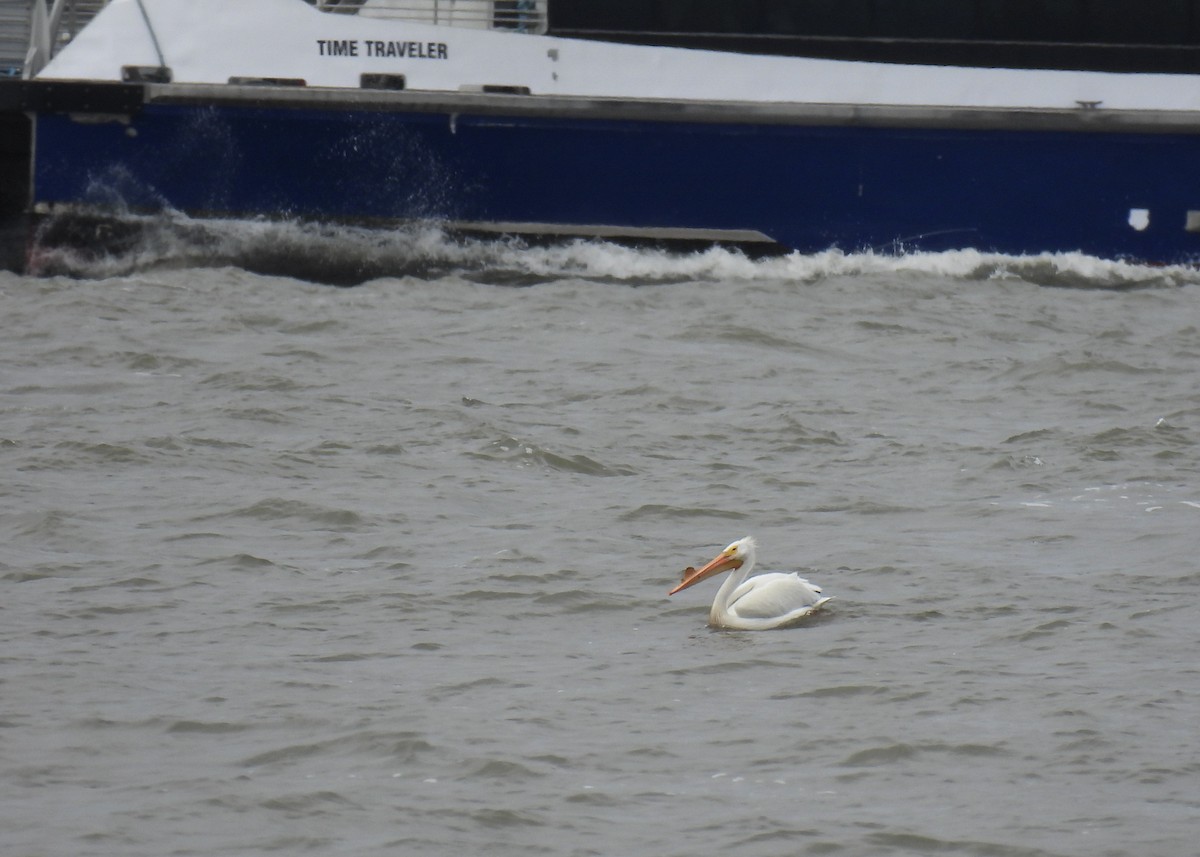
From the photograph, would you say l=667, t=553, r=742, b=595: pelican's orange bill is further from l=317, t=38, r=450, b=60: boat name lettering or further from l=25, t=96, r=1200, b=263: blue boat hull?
l=317, t=38, r=450, b=60: boat name lettering

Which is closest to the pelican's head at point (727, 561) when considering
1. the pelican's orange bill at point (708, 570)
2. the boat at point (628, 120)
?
the pelican's orange bill at point (708, 570)

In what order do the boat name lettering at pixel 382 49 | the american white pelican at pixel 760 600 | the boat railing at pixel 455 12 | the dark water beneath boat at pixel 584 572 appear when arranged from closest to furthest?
the dark water beneath boat at pixel 584 572
the american white pelican at pixel 760 600
the boat name lettering at pixel 382 49
the boat railing at pixel 455 12

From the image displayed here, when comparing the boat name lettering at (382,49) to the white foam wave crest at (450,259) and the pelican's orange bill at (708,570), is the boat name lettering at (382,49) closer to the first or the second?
the white foam wave crest at (450,259)

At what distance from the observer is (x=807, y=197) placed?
1504 centimetres

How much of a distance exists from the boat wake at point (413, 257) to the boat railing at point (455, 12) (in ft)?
5.28

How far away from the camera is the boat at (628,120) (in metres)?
14.3

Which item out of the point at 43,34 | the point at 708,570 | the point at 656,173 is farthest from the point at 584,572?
the point at 43,34

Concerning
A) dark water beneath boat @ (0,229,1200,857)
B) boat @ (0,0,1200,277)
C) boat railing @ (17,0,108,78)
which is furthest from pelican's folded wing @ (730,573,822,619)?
boat railing @ (17,0,108,78)

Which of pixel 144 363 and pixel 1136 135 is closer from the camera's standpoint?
pixel 144 363

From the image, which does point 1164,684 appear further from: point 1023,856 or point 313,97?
point 313,97

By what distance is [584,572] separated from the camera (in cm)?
781

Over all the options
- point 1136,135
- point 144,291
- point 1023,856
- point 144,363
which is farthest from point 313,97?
point 1023,856

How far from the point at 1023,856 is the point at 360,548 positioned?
3757 mm

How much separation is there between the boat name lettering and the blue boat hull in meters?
0.56
